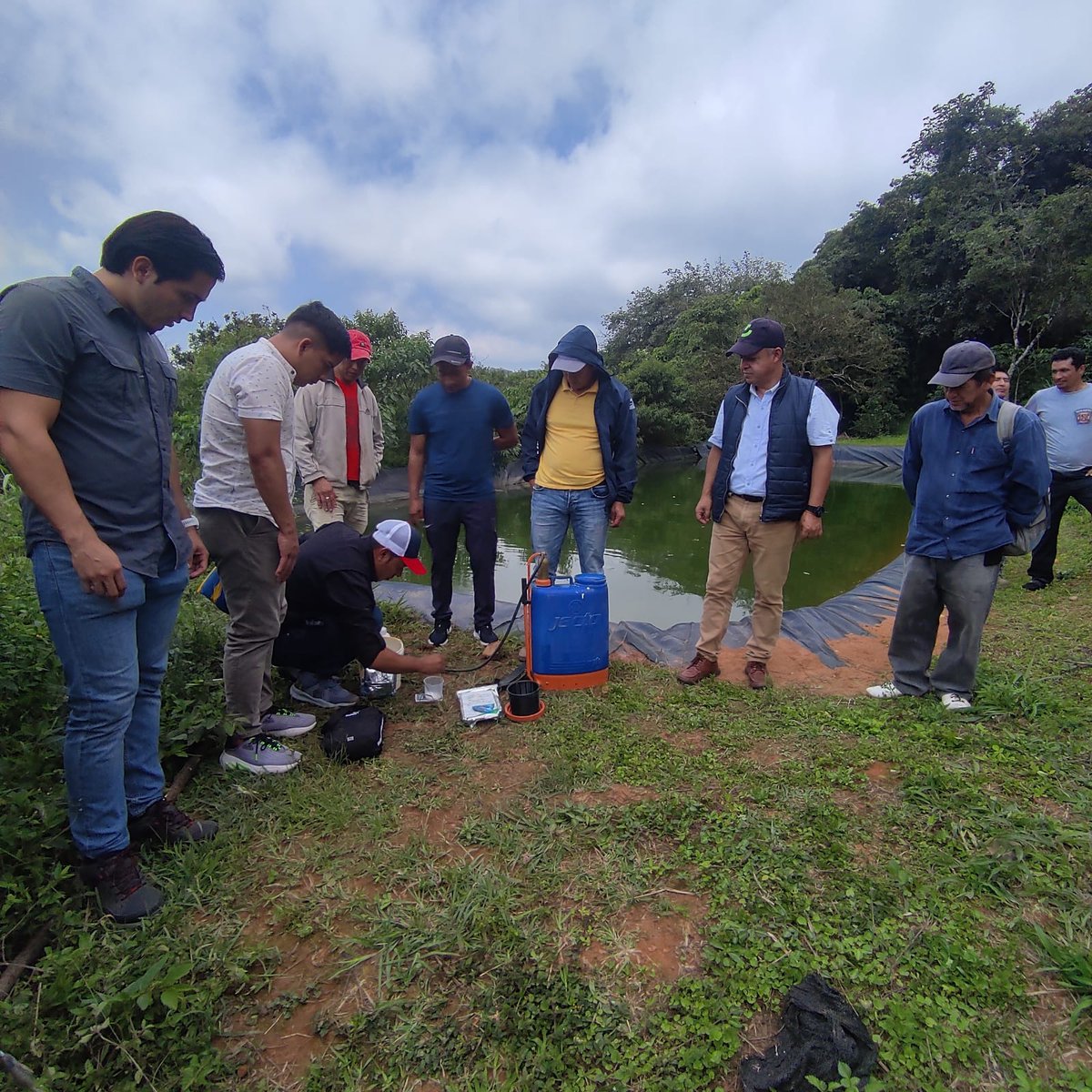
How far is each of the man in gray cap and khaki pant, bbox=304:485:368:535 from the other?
271 centimetres

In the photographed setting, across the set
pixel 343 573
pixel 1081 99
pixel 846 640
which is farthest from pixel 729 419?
pixel 1081 99

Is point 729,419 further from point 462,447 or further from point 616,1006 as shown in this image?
point 616,1006

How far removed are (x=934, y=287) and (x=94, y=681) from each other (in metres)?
24.6

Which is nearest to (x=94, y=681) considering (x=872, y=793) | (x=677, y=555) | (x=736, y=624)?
(x=872, y=793)

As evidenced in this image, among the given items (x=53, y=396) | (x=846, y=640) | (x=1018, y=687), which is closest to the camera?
(x=53, y=396)

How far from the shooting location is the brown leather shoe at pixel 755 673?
3029mm

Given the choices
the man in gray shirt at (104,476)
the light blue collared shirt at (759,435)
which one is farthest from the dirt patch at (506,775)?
the light blue collared shirt at (759,435)

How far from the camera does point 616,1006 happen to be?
4.50ft

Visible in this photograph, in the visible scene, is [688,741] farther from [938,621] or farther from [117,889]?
[117,889]

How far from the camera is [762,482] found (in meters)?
2.92

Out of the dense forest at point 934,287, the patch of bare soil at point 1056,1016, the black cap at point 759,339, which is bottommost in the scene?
the patch of bare soil at point 1056,1016

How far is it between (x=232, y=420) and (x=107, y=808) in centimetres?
119

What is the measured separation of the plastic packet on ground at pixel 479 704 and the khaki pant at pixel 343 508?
44.6 inches

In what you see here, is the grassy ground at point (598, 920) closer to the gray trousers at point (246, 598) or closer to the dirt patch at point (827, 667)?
the gray trousers at point (246, 598)
